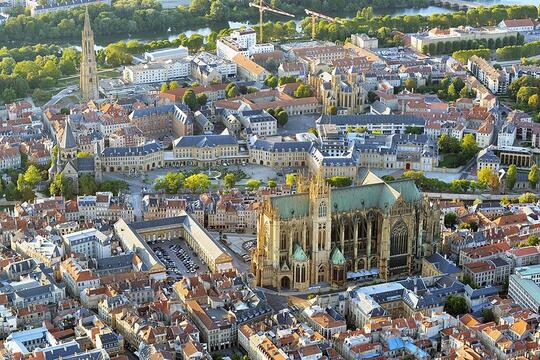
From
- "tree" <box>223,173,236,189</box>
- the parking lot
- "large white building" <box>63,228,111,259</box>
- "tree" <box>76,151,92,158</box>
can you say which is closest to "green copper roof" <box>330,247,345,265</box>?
the parking lot

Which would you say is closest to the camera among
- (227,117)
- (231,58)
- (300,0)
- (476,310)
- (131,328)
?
(131,328)

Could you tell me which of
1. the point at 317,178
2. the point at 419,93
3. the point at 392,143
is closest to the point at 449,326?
the point at 317,178

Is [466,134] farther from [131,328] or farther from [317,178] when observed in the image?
[131,328]

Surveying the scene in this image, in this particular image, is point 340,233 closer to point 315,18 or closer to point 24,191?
point 24,191

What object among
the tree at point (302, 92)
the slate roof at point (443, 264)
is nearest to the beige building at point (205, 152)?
the tree at point (302, 92)

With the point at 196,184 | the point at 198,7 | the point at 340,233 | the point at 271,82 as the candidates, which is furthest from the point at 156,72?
the point at 340,233

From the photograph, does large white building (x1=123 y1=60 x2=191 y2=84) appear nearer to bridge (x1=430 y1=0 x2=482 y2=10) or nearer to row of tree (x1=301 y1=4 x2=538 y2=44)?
row of tree (x1=301 y1=4 x2=538 y2=44)
